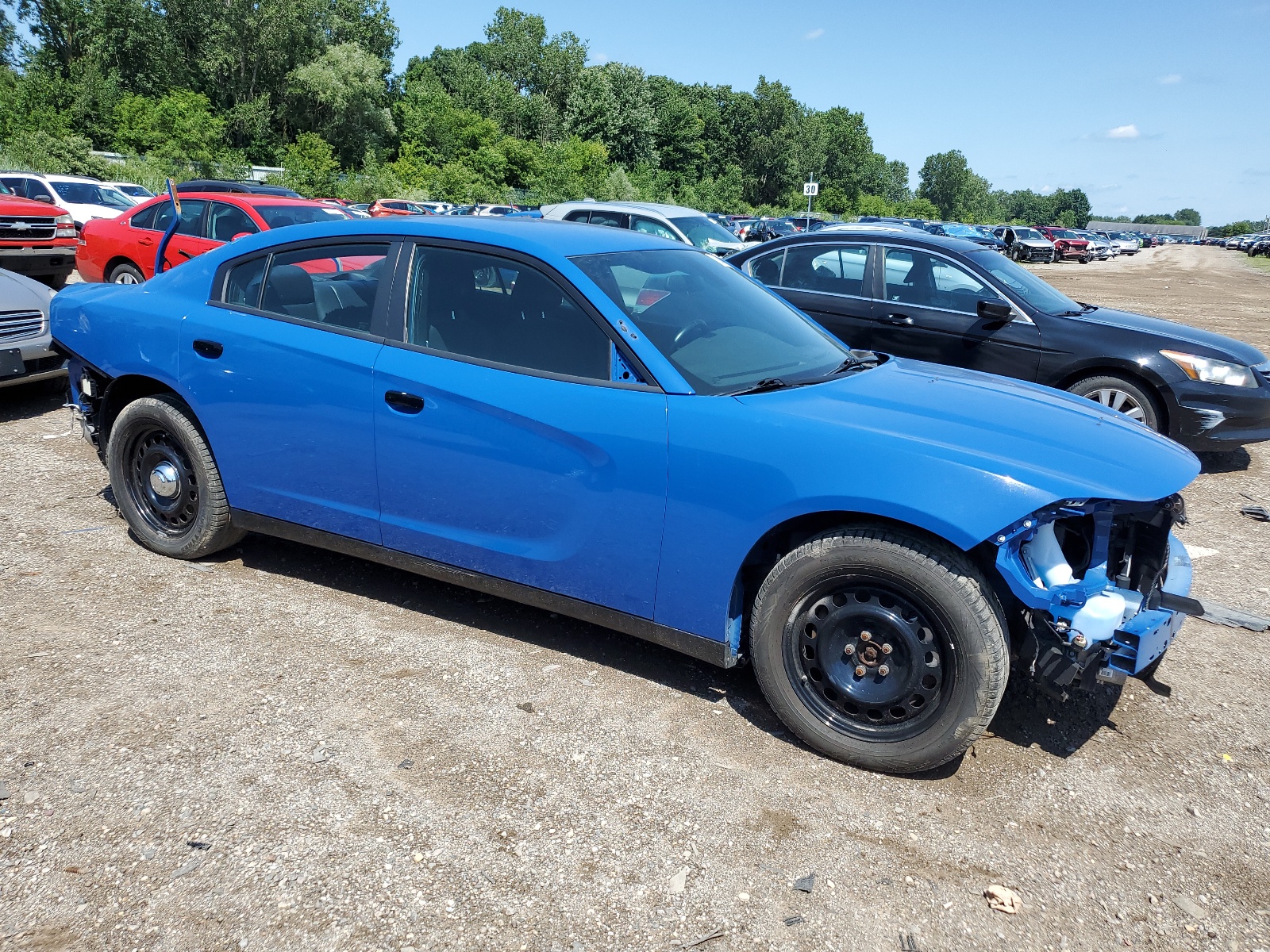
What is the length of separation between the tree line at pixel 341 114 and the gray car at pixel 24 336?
3208 centimetres

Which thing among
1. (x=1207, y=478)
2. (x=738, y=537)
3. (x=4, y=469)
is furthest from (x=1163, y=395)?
(x=4, y=469)

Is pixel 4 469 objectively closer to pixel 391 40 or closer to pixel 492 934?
pixel 492 934

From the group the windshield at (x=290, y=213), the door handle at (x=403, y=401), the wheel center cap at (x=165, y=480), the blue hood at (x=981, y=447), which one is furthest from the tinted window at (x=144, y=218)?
the blue hood at (x=981, y=447)

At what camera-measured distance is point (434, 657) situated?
3.88 m

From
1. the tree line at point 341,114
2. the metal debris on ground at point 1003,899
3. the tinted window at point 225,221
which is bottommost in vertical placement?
the metal debris on ground at point 1003,899

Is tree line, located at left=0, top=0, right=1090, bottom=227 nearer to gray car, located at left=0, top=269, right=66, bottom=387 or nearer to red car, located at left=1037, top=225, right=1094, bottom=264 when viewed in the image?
red car, located at left=1037, top=225, right=1094, bottom=264

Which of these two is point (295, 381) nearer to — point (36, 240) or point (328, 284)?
point (328, 284)

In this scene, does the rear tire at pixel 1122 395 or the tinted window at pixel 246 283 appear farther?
the rear tire at pixel 1122 395

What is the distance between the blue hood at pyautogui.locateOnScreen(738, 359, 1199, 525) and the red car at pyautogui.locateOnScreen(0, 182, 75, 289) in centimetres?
1173

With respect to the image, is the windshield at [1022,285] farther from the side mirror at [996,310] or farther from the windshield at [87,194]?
the windshield at [87,194]

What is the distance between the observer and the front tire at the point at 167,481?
444cm

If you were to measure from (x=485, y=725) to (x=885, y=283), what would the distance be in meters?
5.57

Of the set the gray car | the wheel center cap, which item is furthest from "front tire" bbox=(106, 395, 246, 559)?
the gray car

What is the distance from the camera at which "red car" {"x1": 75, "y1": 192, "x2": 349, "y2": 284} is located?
433 inches
